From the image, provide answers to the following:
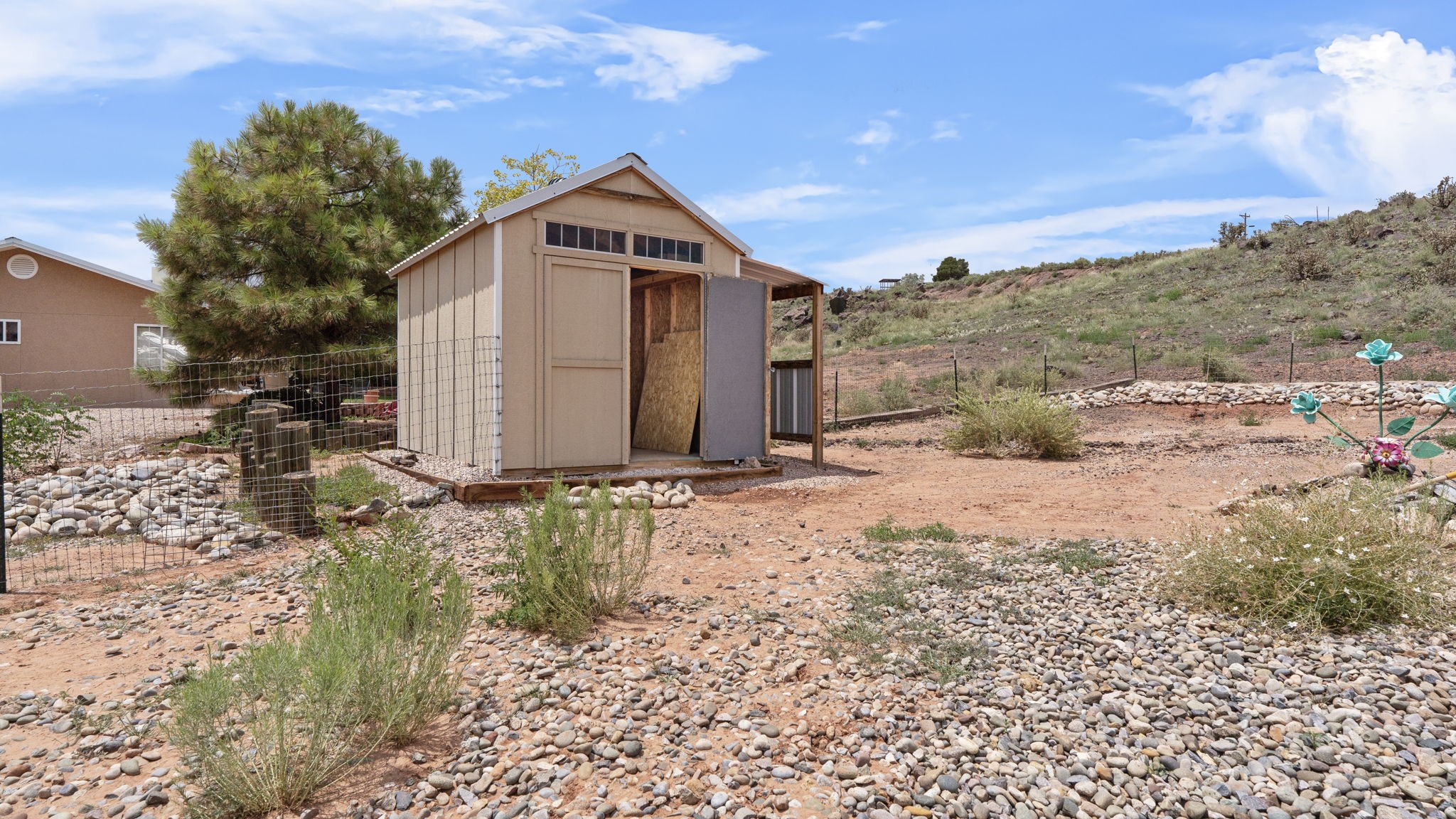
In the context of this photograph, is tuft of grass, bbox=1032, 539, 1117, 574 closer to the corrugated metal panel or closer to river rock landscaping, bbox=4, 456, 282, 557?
the corrugated metal panel

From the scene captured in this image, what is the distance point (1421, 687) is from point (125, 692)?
5.50 m

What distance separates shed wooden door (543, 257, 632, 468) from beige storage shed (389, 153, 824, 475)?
0.05ft

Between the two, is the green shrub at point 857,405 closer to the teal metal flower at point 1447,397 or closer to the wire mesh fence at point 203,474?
the wire mesh fence at point 203,474

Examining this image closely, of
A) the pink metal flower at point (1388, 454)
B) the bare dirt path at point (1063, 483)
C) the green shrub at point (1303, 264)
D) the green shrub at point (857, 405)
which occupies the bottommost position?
the bare dirt path at point (1063, 483)

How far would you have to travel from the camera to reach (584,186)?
851 cm

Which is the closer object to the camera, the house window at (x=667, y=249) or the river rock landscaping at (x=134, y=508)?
the river rock landscaping at (x=134, y=508)

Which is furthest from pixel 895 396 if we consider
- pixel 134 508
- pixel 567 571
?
pixel 567 571

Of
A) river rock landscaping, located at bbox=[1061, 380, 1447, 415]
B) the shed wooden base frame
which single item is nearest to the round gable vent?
the shed wooden base frame

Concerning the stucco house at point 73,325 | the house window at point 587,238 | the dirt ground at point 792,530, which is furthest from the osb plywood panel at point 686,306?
the stucco house at point 73,325

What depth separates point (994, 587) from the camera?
4.80 m

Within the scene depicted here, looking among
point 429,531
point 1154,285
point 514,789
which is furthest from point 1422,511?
point 1154,285

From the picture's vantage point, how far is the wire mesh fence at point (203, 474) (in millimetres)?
6410

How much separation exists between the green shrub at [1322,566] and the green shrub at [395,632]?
12.5 ft

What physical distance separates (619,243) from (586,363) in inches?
54.2
